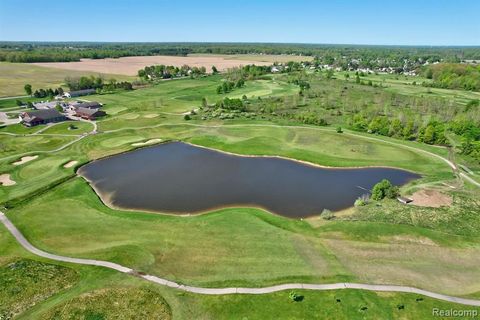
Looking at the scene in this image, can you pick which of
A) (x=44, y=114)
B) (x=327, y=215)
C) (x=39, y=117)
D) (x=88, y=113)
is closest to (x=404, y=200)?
(x=327, y=215)

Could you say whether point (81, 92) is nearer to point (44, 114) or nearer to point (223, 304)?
point (44, 114)

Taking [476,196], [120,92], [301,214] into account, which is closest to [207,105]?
[120,92]

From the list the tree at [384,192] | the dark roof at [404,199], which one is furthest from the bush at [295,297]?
the dark roof at [404,199]

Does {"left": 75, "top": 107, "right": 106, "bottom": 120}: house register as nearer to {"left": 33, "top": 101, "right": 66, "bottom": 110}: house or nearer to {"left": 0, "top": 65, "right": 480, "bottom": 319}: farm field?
{"left": 33, "top": 101, "right": 66, "bottom": 110}: house

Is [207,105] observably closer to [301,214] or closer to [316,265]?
[301,214]

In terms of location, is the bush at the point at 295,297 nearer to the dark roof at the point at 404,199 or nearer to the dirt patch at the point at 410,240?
the dirt patch at the point at 410,240

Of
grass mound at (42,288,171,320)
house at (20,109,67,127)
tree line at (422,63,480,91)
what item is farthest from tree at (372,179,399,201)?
tree line at (422,63,480,91)
